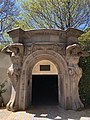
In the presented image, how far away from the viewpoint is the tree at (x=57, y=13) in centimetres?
1541

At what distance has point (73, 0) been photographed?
15.3 m

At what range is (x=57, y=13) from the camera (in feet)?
51.8

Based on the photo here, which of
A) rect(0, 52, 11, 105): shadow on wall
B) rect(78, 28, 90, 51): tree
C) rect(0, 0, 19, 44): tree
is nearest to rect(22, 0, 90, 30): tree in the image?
rect(0, 0, 19, 44): tree

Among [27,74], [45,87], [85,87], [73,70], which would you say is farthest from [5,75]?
[85,87]

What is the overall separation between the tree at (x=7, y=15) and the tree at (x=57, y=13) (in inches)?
61.9

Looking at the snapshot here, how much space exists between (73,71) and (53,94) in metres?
4.35

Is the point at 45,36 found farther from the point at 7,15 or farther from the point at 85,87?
the point at 7,15

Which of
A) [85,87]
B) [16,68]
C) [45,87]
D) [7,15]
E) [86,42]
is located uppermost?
[7,15]

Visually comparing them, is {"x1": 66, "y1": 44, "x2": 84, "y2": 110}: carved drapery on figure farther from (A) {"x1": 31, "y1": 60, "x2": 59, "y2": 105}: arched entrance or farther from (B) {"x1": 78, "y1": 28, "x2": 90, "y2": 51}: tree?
(A) {"x1": 31, "y1": 60, "x2": 59, "y2": 105}: arched entrance

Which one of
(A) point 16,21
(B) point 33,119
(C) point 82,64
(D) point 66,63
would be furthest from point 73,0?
(B) point 33,119

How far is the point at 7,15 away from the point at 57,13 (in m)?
4.52

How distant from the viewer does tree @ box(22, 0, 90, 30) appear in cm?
1541

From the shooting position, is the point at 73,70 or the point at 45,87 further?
the point at 45,87

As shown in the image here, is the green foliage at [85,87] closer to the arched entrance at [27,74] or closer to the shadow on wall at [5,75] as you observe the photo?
the arched entrance at [27,74]
